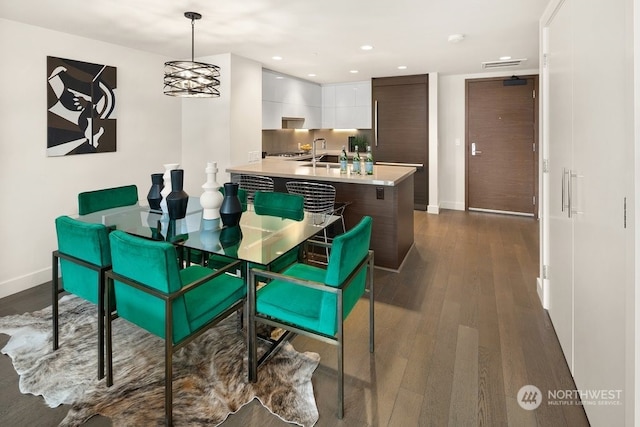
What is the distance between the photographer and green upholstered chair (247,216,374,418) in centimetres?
169

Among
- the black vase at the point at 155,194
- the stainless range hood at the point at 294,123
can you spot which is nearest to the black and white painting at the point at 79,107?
the black vase at the point at 155,194

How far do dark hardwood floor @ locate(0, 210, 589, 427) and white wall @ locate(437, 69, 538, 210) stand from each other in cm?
293

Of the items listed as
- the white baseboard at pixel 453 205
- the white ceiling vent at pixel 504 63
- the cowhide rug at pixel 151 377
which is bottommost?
the cowhide rug at pixel 151 377

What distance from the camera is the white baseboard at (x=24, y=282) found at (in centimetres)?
315

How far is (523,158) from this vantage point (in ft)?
19.4

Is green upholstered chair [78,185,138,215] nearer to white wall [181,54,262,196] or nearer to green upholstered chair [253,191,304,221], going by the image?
green upholstered chair [253,191,304,221]

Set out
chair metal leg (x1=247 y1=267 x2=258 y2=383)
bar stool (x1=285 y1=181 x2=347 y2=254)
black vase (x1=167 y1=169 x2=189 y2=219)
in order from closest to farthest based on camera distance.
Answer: chair metal leg (x1=247 y1=267 x2=258 y2=383) < black vase (x1=167 y1=169 x2=189 y2=219) < bar stool (x1=285 y1=181 x2=347 y2=254)

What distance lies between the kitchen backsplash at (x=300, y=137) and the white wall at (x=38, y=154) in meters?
2.72

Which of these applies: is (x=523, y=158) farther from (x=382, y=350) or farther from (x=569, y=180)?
(x=382, y=350)

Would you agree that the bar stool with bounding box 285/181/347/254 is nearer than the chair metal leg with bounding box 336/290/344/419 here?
No

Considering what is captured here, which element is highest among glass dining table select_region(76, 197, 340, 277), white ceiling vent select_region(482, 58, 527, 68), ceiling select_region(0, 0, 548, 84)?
white ceiling vent select_region(482, 58, 527, 68)

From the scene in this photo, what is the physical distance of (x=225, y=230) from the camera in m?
2.35

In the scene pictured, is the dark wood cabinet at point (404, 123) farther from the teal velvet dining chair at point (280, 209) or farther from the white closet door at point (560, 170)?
the teal velvet dining chair at point (280, 209)

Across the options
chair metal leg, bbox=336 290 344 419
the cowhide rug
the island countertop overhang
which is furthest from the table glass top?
the island countertop overhang
